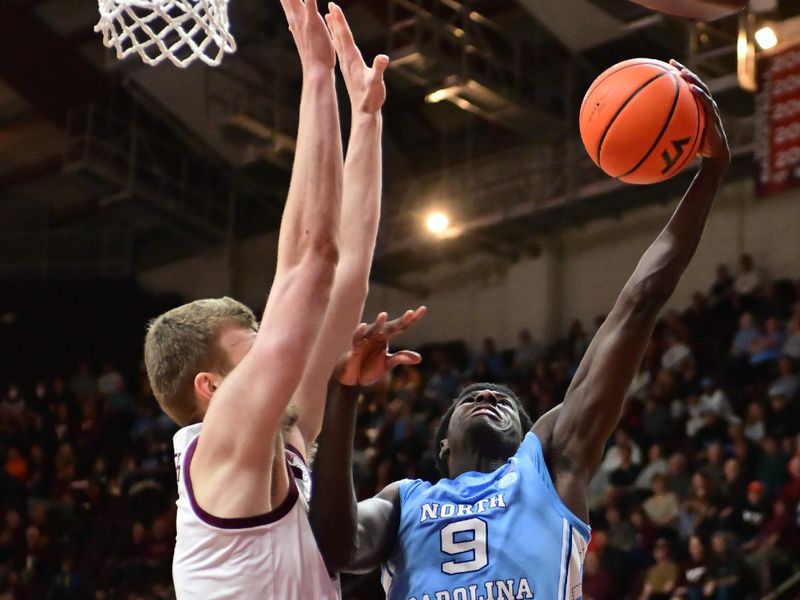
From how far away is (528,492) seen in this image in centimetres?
334

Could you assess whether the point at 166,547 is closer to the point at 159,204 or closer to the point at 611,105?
the point at 159,204

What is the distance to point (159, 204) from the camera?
15789 millimetres

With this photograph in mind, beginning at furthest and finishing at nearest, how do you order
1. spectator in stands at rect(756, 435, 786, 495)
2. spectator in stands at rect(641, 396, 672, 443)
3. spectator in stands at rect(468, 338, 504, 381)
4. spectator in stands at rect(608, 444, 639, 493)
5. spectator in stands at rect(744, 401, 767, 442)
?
1. spectator in stands at rect(468, 338, 504, 381)
2. spectator in stands at rect(641, 396, 672, 443)
3. spectator in stands at rect(608, 444, 639, 493)
4. spectator in stands at rect(744, 401, 767, 442)
5. spectator in stands at rect(756, 435, 786, 495)

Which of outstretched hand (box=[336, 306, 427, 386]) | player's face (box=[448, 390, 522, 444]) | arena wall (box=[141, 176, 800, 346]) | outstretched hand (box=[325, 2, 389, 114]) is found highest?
arena wall (box=[141, 176, 800, 346])

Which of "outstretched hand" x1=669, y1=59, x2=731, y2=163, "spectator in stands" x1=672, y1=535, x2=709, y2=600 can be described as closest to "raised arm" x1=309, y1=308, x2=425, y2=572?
"outstretched hand" x1=669, y1=59, x2=731, y2=163

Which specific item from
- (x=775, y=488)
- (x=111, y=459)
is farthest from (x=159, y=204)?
(x=775, y=488)

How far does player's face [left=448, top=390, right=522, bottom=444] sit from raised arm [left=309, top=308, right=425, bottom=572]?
1.30 ft

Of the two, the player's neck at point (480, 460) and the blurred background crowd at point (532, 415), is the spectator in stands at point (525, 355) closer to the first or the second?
the blurred background crowd at point (532, 415)

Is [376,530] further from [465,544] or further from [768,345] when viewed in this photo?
[768,345]

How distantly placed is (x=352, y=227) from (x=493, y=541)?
35.3 inches

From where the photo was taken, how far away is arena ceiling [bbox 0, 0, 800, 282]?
13438 mm

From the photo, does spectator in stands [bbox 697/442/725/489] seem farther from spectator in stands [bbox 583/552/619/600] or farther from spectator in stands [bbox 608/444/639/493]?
spectator in stands [bbox 583/552/619/600]

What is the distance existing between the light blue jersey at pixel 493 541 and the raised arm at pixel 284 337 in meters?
0.67

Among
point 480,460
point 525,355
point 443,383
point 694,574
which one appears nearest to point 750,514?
point 694,574
